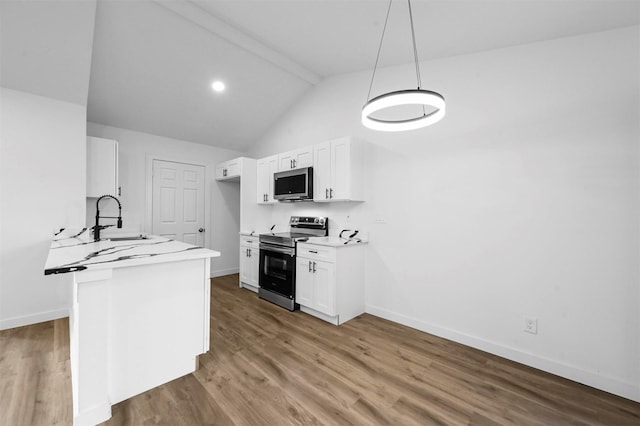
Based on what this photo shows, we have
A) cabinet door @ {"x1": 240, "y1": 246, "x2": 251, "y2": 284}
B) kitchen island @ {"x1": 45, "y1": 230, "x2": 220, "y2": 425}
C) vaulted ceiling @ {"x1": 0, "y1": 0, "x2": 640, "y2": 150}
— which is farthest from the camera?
cabinet door @ {"x1": 240, "y1": 246, "x2": 251, "y2": 284}

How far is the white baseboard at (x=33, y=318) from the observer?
9.57ft

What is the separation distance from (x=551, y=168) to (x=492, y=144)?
0.51 m

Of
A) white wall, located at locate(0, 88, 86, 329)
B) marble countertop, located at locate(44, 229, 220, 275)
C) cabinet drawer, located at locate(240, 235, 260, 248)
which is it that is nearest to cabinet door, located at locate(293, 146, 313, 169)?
cabinet drawer, located at locate(240, 235, 260, 248)

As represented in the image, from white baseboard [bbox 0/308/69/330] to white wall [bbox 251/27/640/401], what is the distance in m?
3.82

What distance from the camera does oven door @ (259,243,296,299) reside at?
3.56 meters

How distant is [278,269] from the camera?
3775 mm

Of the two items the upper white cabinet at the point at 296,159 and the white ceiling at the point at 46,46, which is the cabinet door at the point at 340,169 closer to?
the upper white cabinet at the point at 296,159

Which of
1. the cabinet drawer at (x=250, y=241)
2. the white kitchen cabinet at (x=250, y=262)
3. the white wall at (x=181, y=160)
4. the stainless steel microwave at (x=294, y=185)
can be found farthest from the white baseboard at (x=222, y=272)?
the stainless steel microwave at (x=294, y=185)

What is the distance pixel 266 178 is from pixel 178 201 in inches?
69.6

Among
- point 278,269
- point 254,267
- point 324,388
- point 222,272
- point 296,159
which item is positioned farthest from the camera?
point 222,272

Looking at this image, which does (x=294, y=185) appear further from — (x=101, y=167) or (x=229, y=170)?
(x=101, y=167)

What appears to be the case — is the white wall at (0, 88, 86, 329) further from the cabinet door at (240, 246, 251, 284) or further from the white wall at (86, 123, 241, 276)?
the cabinet door at (240, 246, 251, 284)

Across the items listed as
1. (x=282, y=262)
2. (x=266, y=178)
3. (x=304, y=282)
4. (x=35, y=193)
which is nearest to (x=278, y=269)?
(x=282, y=262)

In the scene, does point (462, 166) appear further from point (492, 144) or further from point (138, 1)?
point (138, 1)
